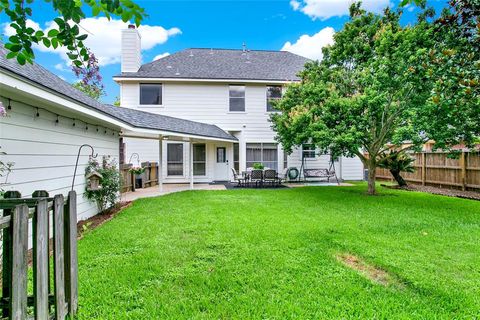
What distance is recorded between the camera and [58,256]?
2324 mm

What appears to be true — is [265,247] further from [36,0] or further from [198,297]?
[36,0]

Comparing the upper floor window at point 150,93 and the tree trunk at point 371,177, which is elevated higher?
the upper floor window at point 150,93

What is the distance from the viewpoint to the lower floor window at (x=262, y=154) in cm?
1563

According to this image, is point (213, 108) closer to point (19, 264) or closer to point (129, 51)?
point (129, 51)

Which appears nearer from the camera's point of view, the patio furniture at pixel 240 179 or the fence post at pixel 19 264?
the fence post at pixel 19 264

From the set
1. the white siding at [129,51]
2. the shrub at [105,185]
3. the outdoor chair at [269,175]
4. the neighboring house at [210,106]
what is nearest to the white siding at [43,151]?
the shrub at [105,185]

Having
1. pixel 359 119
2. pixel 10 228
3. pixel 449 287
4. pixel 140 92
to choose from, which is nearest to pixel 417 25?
pixel 359 119

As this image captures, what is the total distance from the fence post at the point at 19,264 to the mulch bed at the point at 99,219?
3760mm

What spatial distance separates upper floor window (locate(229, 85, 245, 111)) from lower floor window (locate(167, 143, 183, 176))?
3380mm

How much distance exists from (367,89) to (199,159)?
9.07 metres

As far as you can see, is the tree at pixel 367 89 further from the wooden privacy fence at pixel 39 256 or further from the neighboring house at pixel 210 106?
the wooden privacy fence at pixel 39 256

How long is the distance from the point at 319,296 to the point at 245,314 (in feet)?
2.71

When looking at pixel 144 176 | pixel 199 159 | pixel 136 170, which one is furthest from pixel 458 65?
pixel 144 176

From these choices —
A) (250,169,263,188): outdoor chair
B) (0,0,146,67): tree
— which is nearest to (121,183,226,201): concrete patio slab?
A: (250,169,263,188): outdoor chair
